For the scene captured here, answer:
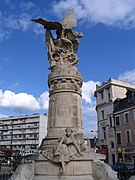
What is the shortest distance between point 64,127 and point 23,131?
300ft

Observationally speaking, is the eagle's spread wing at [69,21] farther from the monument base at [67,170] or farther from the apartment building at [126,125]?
the apartment building at [126,125]

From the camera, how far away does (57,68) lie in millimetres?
14227

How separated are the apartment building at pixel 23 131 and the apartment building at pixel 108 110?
1936 inches

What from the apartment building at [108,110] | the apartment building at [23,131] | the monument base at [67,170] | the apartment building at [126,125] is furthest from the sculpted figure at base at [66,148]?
the apartment building at [23,131]

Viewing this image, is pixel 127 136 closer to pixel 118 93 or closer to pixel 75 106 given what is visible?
pixel 118 93

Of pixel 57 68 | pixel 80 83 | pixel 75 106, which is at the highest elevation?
pixel 57 68

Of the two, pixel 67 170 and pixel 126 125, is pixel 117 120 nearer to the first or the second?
pixel 126 125

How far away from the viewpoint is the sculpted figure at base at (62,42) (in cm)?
1482

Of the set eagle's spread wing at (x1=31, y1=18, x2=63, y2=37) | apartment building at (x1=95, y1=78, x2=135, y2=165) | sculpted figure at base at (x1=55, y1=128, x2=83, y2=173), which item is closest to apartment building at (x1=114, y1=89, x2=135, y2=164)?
apartment building at (x1=95, y1=78, x2=135, y2=165)

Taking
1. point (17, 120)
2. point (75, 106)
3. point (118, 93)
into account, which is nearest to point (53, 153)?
point (75, 106)

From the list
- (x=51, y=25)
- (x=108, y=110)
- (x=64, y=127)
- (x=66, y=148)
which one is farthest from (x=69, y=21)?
(x=108, y=110)

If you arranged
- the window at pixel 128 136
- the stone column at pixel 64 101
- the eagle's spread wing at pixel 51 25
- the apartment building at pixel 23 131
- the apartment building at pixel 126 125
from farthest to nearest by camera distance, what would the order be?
the apartment building at pixel 23 131
the window at pixel 128 136
the apartment building at pixel 126 125
the eagle's spread wing at pixel 51 25
the stone column at pixel 64 101

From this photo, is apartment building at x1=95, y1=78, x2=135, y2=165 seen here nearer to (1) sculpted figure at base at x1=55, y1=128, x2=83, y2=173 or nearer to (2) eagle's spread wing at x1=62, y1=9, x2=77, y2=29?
(2) eagle's spread wing at x1=62, y1=9, x2=77, y2=29

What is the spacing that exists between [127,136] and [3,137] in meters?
75.7
